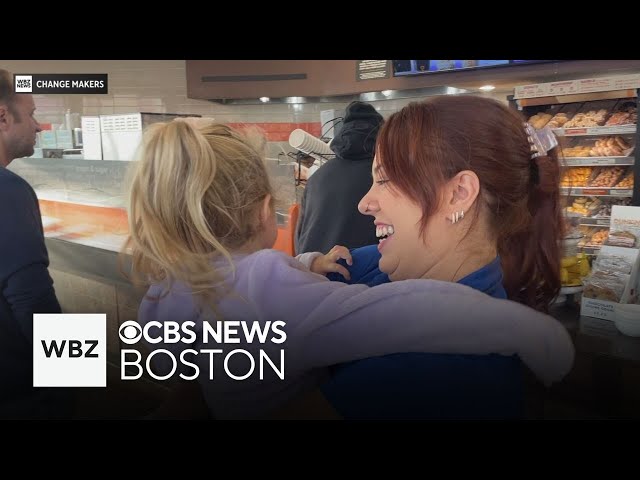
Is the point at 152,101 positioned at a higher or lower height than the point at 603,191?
higher

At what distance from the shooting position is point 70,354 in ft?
3.15

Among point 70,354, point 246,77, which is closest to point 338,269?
point 70,354

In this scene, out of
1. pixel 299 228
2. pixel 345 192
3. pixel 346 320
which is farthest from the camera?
pixel 299 228

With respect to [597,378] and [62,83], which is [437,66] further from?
[62,83]

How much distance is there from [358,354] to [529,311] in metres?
0.26

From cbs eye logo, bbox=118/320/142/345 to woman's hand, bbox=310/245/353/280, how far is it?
0.34 metres

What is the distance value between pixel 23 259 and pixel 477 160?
813mm

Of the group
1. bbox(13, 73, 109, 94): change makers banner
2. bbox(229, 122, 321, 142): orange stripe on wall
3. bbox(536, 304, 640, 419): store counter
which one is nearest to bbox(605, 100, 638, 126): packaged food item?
bbox(536, 304, 640, 419): store counter

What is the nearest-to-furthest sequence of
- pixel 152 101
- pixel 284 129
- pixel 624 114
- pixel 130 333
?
1. pixel 130 333
2. pixel 624 114
3. pixel 152 101
4. pixel 284 129

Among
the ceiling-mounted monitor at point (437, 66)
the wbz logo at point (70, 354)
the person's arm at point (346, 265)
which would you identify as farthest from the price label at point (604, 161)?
the wbz logo at point (70, 354)

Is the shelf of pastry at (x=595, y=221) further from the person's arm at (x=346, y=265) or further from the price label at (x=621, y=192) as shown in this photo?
the person's arm at (x=346, y=265)

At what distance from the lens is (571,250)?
144 centimetres

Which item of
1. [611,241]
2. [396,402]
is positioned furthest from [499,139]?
[611,241]

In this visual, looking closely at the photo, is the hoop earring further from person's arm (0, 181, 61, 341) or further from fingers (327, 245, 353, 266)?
person's arm (0, 181, 61, 341)
